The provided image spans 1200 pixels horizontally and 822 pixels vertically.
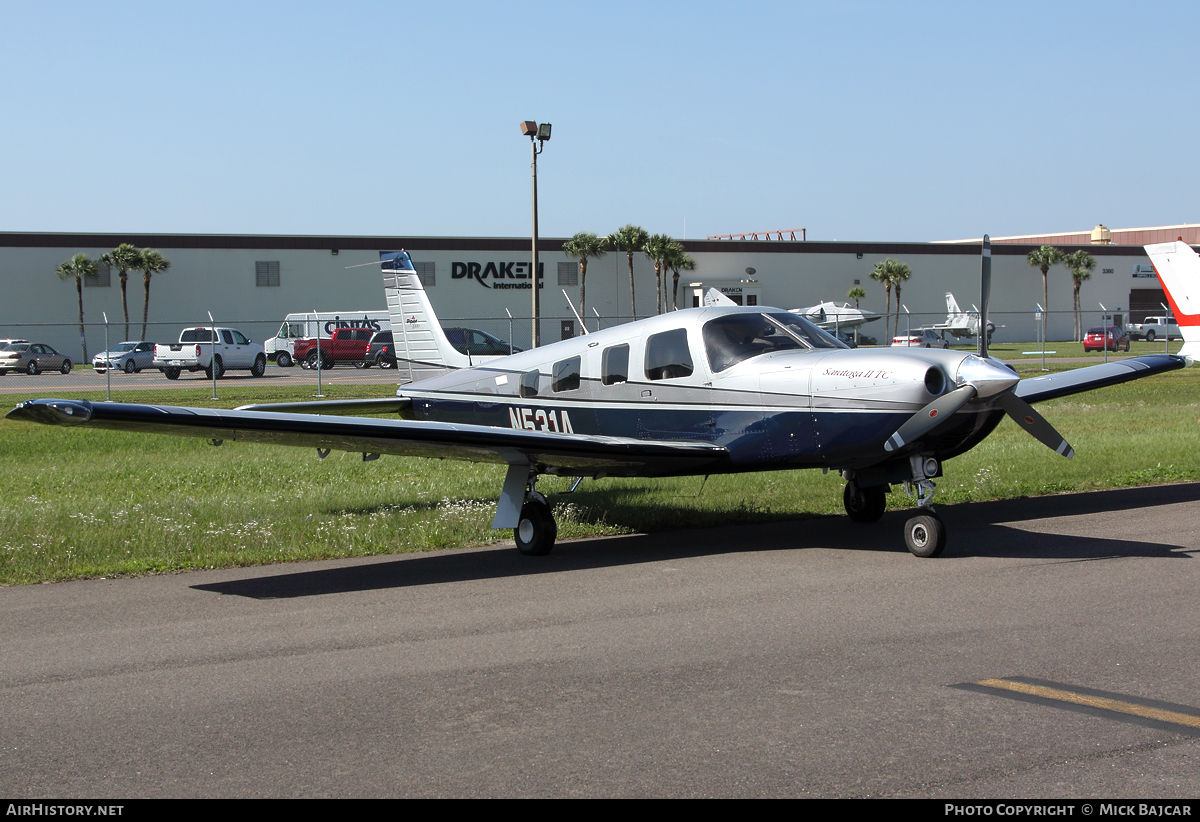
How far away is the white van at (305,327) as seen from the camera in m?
49.3

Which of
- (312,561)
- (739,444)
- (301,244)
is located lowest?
(312,561)

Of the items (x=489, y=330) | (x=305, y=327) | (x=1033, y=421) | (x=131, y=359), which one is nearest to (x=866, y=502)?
(x=1033, y=421)

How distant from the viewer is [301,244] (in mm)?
60406

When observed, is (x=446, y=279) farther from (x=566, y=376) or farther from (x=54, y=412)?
(x=54, y=412)

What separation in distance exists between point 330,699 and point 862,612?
3431 mm

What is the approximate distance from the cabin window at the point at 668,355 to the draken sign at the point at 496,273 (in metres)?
54.0

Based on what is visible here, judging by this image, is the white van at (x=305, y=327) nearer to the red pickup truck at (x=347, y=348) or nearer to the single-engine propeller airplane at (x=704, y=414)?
the red pickup truck at (x=347, y=348)

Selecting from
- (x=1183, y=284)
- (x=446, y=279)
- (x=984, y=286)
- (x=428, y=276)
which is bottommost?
(x=984, y=286)

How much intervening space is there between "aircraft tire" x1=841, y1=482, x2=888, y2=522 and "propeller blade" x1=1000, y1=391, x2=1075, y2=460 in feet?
6.61

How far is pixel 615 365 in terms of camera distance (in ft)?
34.4

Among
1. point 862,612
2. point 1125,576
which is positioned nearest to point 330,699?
point 862,612

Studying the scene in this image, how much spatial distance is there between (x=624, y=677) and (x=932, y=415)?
3921 millimetres

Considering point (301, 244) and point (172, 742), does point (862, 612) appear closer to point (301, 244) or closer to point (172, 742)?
point (172, 742)

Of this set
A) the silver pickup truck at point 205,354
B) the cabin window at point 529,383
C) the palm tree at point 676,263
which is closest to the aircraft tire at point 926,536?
the cabin window at point 529,383
